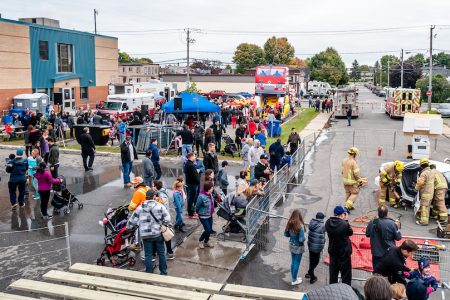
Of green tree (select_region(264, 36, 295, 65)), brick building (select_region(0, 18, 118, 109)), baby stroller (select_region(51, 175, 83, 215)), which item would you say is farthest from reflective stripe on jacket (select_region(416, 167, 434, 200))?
green tree (select_region(264, 36, 295, 65))

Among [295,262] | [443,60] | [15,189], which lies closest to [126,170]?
[15,189]

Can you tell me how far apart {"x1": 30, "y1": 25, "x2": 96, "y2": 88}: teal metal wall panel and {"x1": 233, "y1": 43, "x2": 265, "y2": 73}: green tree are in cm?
8152

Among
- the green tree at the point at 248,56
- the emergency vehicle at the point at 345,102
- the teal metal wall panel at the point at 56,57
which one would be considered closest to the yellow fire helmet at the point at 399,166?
the emergency vehicle at the point at 345,102

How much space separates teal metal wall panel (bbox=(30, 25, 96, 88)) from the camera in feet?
122

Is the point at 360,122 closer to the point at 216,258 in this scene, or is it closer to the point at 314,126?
the point at 314,126

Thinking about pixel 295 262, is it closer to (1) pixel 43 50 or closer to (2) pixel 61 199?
(2) pixel 61 199

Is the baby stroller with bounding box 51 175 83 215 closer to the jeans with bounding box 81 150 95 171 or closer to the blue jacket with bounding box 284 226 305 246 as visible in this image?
the jeans with bounding box 81 150 95 171

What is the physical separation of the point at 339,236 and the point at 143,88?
3580cm

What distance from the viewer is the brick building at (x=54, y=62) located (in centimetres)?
3459

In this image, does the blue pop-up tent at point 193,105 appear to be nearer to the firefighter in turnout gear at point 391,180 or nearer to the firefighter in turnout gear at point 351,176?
the firefighter in turnout gear at point 351,176

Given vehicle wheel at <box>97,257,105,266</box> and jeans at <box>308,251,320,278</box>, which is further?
vehicle wheel at <box>97,257,105,266</box>

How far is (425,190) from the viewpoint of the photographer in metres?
11.8

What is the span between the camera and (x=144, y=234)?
8297mm

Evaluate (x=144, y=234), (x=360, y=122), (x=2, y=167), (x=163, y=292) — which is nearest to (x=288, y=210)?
(x=144, y=234)
